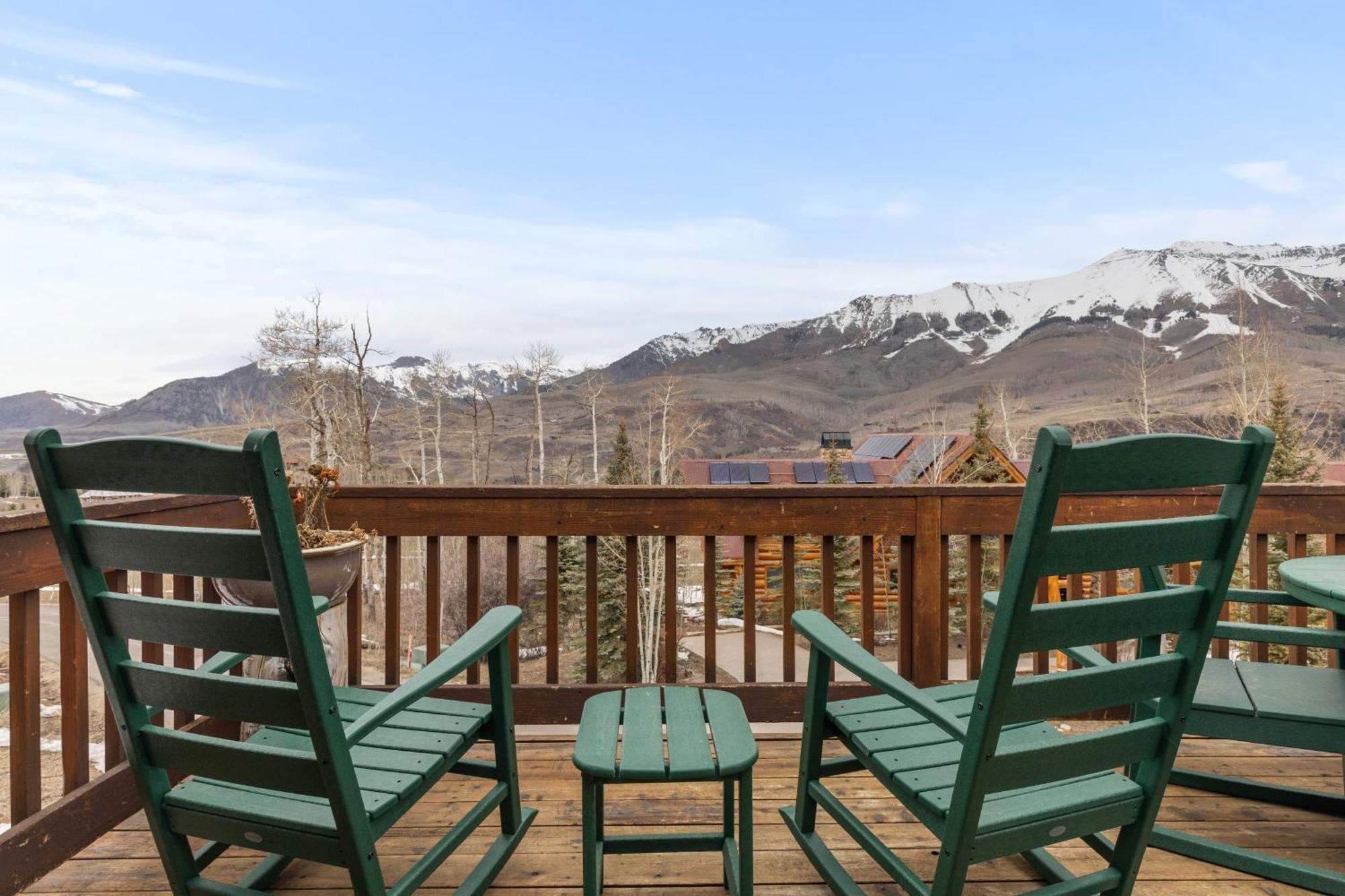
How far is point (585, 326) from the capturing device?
4891cm

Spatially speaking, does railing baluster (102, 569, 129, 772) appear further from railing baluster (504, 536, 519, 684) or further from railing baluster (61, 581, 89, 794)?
railing baluster (504, 536, 519, 684)

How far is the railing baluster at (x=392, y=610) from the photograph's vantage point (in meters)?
2.55

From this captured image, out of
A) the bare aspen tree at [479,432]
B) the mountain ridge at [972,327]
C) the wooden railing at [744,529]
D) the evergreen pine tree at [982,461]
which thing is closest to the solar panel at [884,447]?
the evergreen pine tree at [982,461]

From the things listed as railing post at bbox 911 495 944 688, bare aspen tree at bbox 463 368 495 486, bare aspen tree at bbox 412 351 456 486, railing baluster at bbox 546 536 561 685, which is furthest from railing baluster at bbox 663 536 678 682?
bare aspen tree at bbox 412 351 456 486

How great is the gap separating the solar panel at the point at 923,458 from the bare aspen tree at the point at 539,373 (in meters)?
10.7

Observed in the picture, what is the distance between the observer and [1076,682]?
120cm

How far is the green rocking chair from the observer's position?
3.65 ft

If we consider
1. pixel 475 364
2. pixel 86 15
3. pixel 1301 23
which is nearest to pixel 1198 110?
pixel 1301 23

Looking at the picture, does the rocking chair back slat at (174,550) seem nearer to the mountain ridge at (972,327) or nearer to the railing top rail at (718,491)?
the railing top rail at (718,491)

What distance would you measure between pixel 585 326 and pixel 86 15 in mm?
42950

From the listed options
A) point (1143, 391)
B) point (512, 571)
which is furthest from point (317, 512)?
point (1143, 391)

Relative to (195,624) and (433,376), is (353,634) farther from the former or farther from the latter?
(433,376)

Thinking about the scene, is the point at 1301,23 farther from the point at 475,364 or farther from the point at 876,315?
the point at 876,315

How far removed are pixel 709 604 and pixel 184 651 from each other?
5.98ft
